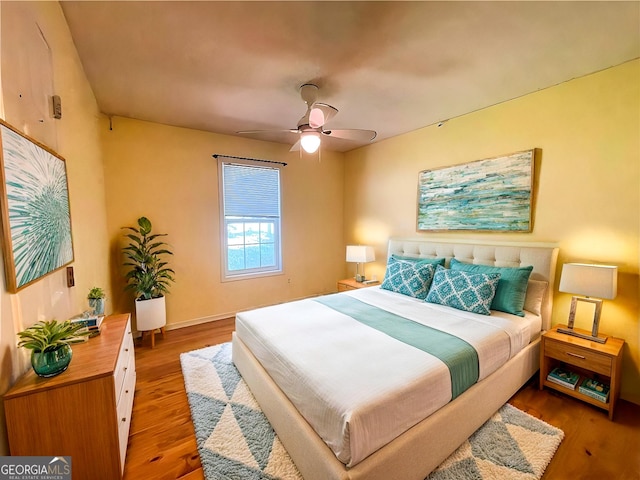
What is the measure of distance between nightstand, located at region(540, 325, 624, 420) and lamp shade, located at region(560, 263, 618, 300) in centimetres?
39

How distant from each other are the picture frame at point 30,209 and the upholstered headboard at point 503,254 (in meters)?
3.38

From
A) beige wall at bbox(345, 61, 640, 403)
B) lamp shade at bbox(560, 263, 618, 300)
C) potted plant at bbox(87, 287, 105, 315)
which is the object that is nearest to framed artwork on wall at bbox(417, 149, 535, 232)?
beige wall at bbox(345, 61, 640, 403)

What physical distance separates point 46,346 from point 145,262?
Answer: 209 centimetres

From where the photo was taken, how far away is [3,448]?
3.59 feet

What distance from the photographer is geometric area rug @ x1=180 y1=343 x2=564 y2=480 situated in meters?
1.51

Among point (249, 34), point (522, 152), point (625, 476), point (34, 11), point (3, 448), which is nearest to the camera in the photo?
point (3, 448)

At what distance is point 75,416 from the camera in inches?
49.4

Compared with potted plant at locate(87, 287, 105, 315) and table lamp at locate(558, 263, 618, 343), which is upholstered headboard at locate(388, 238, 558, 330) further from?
potted plant at locate(87, 287, 105, 315)

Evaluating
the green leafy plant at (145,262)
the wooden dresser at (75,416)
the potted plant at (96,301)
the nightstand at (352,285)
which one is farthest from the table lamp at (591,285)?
the green leafy plant at (145,262)

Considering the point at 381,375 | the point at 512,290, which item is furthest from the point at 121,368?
the point at 512,290

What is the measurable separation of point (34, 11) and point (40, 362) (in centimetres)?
169

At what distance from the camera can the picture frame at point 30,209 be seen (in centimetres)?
107

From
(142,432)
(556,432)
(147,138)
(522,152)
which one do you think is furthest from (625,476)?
(147,138)

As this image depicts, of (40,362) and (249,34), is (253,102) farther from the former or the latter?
(40,362)
